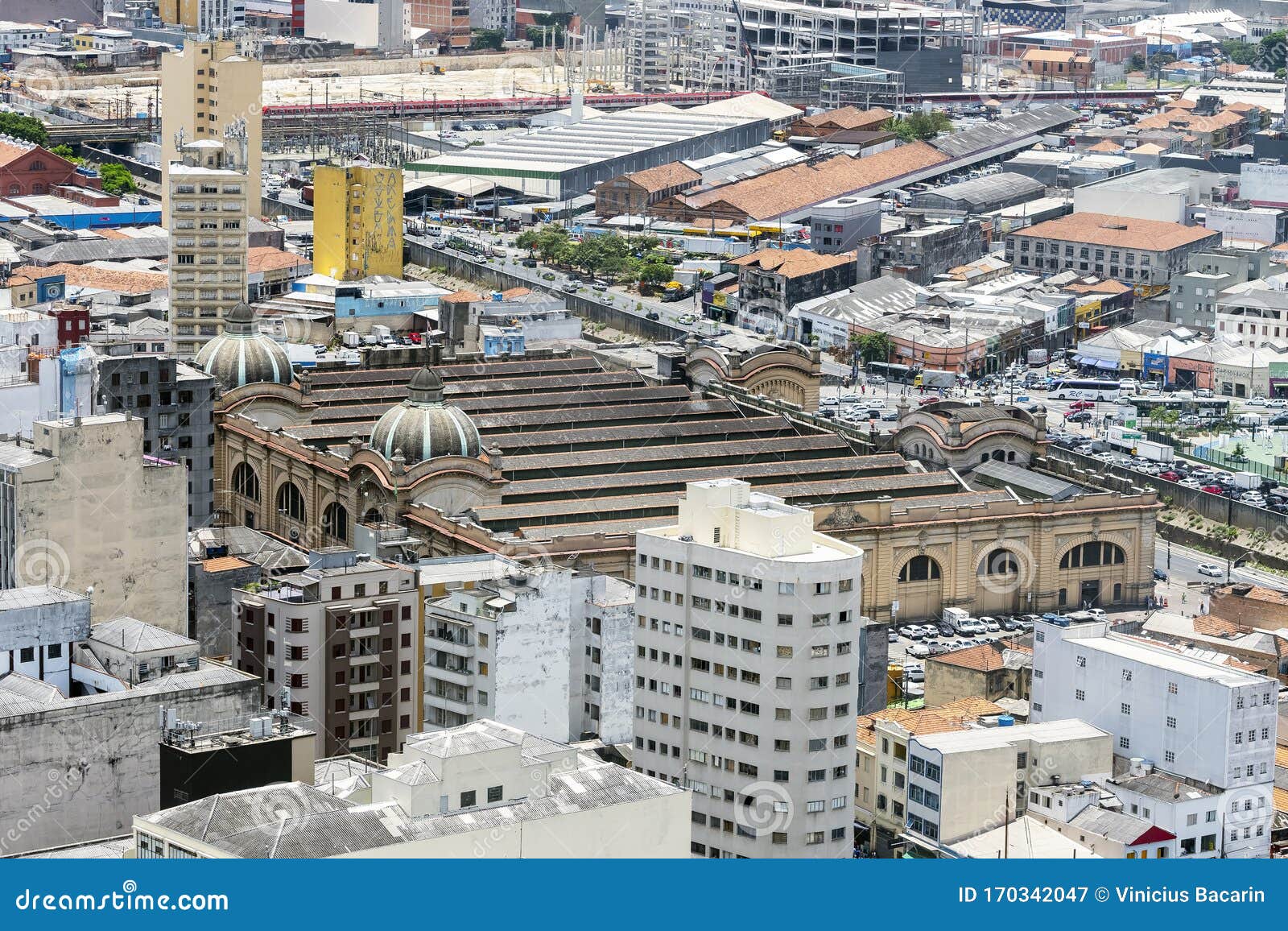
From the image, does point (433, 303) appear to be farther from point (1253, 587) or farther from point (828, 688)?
point (828, 688)

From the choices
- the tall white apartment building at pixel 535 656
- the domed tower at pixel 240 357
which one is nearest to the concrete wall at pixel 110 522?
the tall white apartment building at pixel 535 656

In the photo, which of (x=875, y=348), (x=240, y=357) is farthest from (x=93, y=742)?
(x=875, y=348)

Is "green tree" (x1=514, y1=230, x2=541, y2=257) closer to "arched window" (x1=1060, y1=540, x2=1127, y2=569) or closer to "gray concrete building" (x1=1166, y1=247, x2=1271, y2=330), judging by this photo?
"gray concrete building" (x1=1166, y1=247, x2=1271, y2=330)

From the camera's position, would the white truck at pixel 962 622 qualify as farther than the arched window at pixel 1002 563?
No

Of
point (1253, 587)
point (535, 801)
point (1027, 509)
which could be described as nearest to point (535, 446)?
point (1027, 509)

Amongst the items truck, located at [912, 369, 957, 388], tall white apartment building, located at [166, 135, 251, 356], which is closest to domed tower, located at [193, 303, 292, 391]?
tall white apartment building, located at [166, 135, 251, 356]

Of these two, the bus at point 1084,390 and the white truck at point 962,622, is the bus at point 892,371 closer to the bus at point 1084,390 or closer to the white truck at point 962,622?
the bus at point 1084,390
